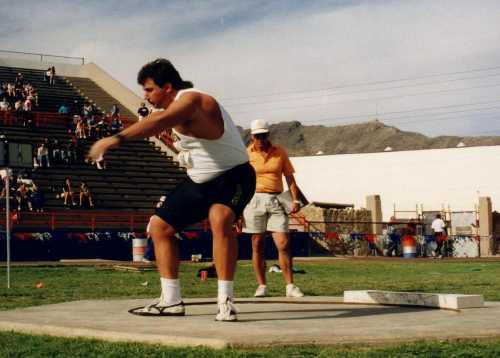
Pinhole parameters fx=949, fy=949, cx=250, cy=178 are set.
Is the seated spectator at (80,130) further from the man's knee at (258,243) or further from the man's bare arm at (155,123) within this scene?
the man's bare arm at (155,123)

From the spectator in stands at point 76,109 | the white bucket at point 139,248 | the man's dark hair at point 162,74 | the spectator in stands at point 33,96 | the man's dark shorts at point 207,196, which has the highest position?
the spectator in stands at point 33,96

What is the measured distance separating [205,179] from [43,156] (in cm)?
2731

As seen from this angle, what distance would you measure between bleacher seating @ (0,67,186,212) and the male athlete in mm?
24324

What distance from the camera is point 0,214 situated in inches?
1092

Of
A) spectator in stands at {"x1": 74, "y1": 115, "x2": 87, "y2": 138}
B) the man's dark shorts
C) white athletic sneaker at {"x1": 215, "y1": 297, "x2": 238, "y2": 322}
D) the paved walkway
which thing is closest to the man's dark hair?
the man's dark shorts

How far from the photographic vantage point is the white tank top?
22.6 feet

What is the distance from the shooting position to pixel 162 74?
6.84 metres

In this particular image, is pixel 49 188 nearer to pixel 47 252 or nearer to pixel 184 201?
pixel 47 252

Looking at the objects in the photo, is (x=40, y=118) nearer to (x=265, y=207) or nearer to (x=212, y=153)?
(x=265, y=207)

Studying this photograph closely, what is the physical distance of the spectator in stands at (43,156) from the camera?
33219 millimetres

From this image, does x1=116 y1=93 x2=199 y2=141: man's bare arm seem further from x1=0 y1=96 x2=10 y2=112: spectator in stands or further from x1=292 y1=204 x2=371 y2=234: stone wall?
x1=0 y1=96 x2=10 y2=112: spectator in stands

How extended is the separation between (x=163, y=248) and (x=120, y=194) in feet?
89.5

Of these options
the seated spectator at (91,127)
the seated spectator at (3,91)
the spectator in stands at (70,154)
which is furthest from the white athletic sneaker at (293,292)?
the seated spectator at (3,91)

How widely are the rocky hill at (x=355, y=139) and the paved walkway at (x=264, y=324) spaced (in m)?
112
